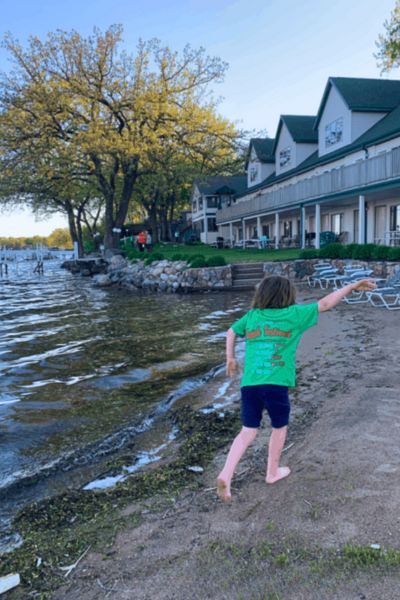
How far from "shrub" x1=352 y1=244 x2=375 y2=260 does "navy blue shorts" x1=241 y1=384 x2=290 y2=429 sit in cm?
1627

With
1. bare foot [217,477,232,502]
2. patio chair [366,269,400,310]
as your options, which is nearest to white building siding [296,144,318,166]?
patio chair [366,269,400,310]

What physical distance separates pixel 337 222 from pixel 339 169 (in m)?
6.37

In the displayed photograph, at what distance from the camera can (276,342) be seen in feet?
11.6

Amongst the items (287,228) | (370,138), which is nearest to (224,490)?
(370,138)

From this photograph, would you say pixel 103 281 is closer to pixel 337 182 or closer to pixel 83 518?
pixel 337 182

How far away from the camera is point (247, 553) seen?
2895 millimetres

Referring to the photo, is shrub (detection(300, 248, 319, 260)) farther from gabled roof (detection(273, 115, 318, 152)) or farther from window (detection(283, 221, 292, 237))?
gabled roof (detection(273, 115, 318, 152))

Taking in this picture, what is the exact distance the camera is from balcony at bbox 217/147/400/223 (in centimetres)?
2012

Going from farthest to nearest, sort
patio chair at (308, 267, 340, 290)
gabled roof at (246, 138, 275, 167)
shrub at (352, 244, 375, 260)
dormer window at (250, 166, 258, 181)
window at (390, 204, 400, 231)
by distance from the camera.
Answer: dormer window at (250, 166, 258, 181) → gabled roof at (246, 138, 275, 167) → window at (390, 204, 400, 231) → shrub at (352, 244, 375, 260) → patio chair at (308, 267, 340, 290)

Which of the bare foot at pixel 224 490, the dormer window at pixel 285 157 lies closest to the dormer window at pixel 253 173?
the dormer window at pixel 285 157

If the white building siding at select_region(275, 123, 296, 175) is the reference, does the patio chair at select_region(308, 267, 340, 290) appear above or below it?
below

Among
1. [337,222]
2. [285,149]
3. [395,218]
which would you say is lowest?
[395,218]

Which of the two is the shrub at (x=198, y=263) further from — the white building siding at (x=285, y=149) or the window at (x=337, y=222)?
the white building siding at (x=285, y=149)

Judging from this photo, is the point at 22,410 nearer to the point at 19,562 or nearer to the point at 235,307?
the point at 19,562
